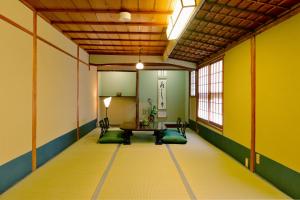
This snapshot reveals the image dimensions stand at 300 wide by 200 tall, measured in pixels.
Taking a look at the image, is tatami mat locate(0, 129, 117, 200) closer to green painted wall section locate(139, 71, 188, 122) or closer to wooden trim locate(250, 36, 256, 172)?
wooden trim locate(250, 36, 256, 172)

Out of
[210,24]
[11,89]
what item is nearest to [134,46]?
[210,24]

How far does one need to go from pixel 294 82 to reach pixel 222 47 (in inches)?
112

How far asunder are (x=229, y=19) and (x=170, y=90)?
23.0ft

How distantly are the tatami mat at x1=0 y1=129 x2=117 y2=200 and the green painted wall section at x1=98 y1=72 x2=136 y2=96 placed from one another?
5433mm

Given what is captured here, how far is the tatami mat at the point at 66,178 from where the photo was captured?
2.99 metres

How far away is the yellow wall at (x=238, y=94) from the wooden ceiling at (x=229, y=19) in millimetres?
331

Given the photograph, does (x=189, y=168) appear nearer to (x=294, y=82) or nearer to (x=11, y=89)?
(x=294, y=82)

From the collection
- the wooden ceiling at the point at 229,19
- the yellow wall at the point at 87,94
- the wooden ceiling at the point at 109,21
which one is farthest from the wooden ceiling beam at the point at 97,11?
the yellow wall at the point at 87,94

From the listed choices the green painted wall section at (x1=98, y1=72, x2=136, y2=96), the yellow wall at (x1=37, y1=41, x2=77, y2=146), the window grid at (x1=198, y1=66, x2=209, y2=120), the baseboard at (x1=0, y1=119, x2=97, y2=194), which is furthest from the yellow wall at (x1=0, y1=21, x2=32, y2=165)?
the green painted wall section at (x1=98, y1=72, x2=136, y2=96)

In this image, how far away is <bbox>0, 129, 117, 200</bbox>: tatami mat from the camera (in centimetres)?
299

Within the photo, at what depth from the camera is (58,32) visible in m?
5.01

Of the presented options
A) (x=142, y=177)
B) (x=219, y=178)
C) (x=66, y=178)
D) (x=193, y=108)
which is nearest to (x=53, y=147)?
(x=66, y=178)

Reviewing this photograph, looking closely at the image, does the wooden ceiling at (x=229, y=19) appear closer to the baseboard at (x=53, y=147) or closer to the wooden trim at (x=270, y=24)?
the wooden trim at (x=270, y=24)

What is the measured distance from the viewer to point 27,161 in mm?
3676
